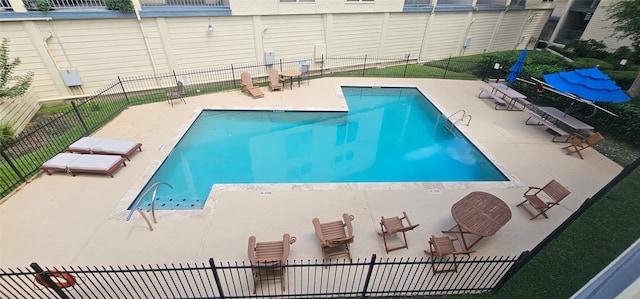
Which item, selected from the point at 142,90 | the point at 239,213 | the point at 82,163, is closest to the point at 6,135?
the point at 82,163

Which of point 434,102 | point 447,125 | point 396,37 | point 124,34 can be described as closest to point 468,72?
point 396,37

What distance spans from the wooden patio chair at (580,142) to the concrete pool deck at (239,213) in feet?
0.85

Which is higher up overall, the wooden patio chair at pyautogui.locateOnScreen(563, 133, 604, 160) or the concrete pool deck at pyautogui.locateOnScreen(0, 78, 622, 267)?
the wooden patio chair at pyautogui.locateOnScreen(563, 133, 604, 160)

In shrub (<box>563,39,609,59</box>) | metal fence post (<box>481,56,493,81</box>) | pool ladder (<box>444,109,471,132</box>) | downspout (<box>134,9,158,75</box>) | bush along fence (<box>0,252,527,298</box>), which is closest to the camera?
bush along fence (<box>0,252,527,298</box>)

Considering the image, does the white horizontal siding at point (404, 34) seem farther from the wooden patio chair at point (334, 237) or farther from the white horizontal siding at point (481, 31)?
the wooden patio chair at point (334, 237)

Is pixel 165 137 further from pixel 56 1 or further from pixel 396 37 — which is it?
pixel 396 37

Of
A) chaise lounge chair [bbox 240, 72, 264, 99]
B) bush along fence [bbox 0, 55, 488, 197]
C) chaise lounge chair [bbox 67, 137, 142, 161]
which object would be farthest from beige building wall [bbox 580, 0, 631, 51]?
chaise lounge chair [bbox 67, 137, 142, 161]

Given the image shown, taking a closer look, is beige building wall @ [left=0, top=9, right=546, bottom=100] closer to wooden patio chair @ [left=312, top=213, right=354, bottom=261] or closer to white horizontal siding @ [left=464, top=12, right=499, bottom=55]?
white horizontal siding @ [left=464, top=12, right=499, bottom=55]

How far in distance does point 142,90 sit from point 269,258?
1336 centimetres

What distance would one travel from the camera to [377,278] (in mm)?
5129

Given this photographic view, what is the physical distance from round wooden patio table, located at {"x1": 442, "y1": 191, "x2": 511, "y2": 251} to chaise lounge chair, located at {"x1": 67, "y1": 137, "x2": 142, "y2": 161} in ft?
31.2

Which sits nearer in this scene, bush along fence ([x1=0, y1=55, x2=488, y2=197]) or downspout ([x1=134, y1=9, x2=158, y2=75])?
bush along fence ([x1=0, y1=55, x2=488, y2=197])

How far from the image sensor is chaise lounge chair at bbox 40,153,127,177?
24.8ft

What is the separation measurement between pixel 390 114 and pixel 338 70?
6.93 meters
